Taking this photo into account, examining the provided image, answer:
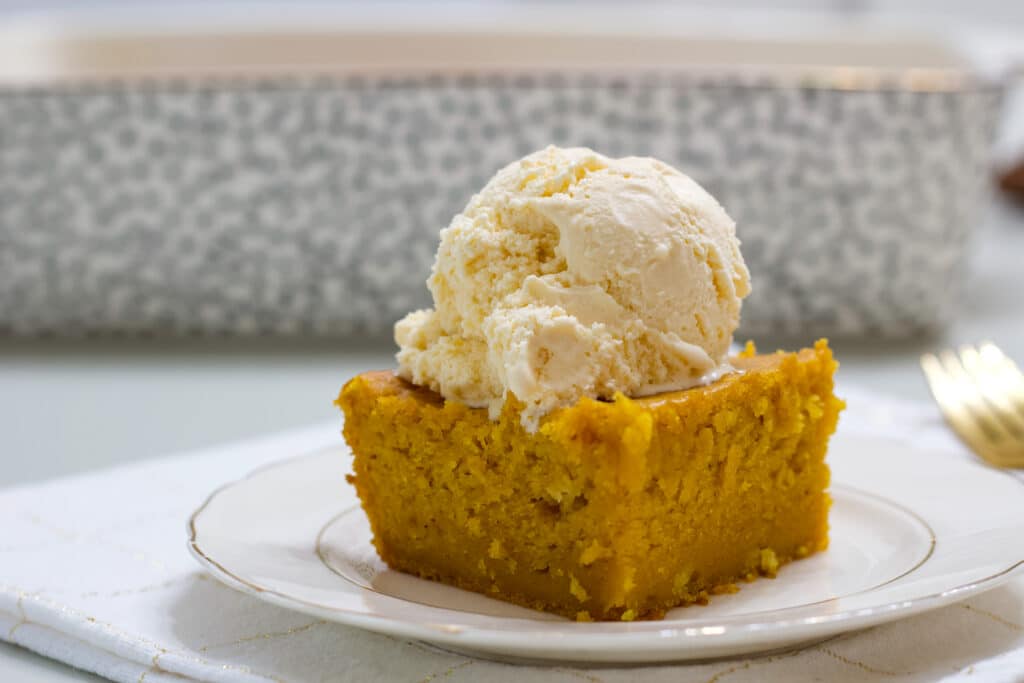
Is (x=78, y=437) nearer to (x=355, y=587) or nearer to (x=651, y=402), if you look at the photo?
(x=355, y=587)

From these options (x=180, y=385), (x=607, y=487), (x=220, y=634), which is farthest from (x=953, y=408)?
(x=180, y=385)

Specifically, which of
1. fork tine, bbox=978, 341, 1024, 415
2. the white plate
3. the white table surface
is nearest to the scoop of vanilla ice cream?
the white plate

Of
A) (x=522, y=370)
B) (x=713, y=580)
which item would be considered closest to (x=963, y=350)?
(x=713, y=580)

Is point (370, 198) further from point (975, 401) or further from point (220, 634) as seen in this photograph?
point (220, 634)

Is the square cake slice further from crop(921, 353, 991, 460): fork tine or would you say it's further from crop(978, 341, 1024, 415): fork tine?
crop(978, 341, 1024, 415): fork tine

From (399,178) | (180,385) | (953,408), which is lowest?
(180,385)

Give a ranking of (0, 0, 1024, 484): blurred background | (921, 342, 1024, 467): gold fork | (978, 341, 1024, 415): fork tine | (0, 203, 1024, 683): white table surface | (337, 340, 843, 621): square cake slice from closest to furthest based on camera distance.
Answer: (337, 340, 843, 621): square cake slice < (921, 342, 1024, 467): gold fork < (978, 341, 1024, 415): fork tine < (0, 203, 1024, 683): white table surface < (0, 0, 1024, 484): blurred background

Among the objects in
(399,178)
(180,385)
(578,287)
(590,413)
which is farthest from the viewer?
(399,178)
